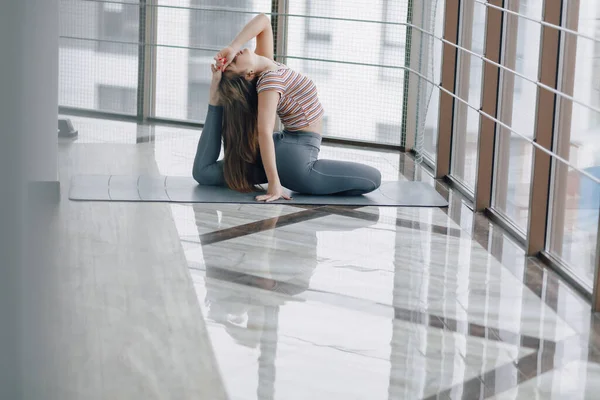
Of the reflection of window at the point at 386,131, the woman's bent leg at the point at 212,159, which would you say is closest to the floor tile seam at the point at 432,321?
the woman's bent leg at the point at 212,159

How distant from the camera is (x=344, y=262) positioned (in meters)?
2.89

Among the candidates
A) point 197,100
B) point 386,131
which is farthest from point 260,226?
point 197,100

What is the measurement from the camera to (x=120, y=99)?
5566mm

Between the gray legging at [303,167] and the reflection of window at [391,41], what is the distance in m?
1.35

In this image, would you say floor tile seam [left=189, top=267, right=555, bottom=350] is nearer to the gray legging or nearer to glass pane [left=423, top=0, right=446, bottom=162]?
the gray legging

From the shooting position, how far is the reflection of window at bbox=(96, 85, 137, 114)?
550 cm

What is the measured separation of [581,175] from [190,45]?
10.7 feet

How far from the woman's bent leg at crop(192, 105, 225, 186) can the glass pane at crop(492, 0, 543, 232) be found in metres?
1.23

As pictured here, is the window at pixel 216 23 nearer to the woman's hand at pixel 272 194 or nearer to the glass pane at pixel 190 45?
the glass pane at pixel 190 45

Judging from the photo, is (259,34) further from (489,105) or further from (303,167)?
(489,105)

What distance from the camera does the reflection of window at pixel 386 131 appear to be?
16.6 feet

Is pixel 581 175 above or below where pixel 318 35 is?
below

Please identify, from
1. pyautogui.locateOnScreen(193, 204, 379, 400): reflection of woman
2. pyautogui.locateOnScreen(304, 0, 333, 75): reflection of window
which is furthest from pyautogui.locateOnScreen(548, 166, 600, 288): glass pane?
pyautogui.locateOnScreen(304, 0, 333, 75): reflection of window

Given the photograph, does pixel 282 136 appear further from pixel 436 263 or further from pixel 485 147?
pixel 436 263
